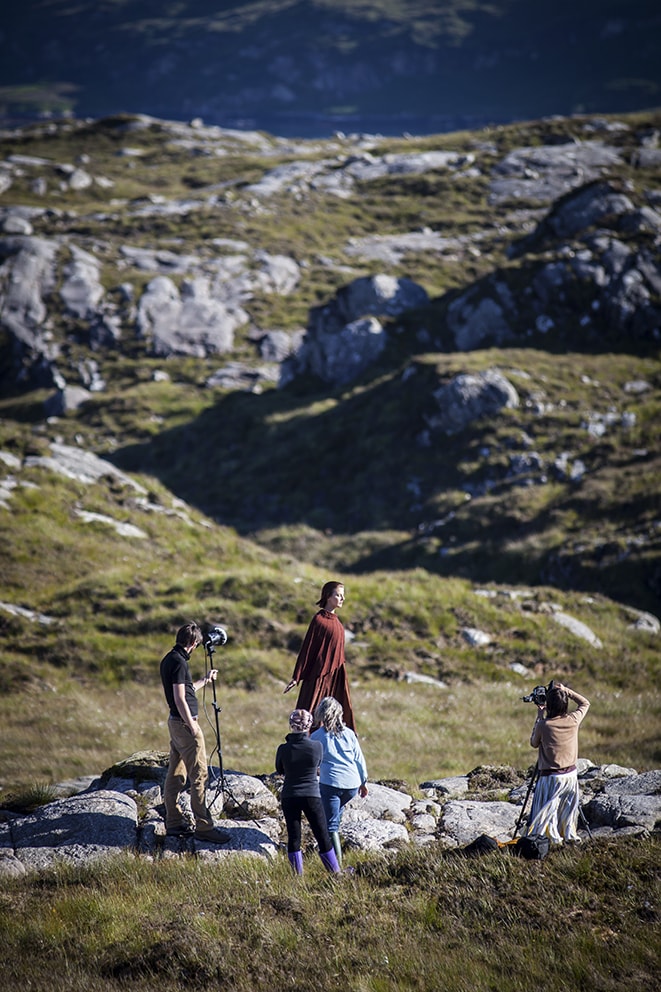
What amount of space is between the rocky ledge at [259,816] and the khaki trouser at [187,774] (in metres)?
0.32

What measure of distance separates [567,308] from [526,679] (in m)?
35.0

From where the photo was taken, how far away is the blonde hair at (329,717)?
9.27 metres

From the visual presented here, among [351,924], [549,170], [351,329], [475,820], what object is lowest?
[351,329]

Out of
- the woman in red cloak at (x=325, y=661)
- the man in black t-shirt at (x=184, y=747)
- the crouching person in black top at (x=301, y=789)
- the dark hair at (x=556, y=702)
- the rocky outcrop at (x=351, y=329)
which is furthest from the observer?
the rocky outcrop at (x=351, y=329)

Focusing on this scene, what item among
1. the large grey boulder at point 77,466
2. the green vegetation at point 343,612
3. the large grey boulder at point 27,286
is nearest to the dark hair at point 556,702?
the green vegetation at point 343,612

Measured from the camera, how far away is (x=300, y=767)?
28.3ft

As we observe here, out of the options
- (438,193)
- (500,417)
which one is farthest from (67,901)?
(438,193)

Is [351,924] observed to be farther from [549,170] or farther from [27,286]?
[549,170]

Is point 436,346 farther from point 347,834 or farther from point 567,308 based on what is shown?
point 347,834

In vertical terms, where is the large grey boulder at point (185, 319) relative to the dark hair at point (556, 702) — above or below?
below

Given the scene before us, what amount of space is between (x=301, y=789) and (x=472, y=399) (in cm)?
3452

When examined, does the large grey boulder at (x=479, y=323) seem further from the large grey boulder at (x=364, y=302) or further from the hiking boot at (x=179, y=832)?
the hiking boot at (x=179, y=832)

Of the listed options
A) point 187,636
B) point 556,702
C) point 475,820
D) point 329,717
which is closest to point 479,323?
point 475,820

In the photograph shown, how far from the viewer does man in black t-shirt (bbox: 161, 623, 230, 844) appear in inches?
374
